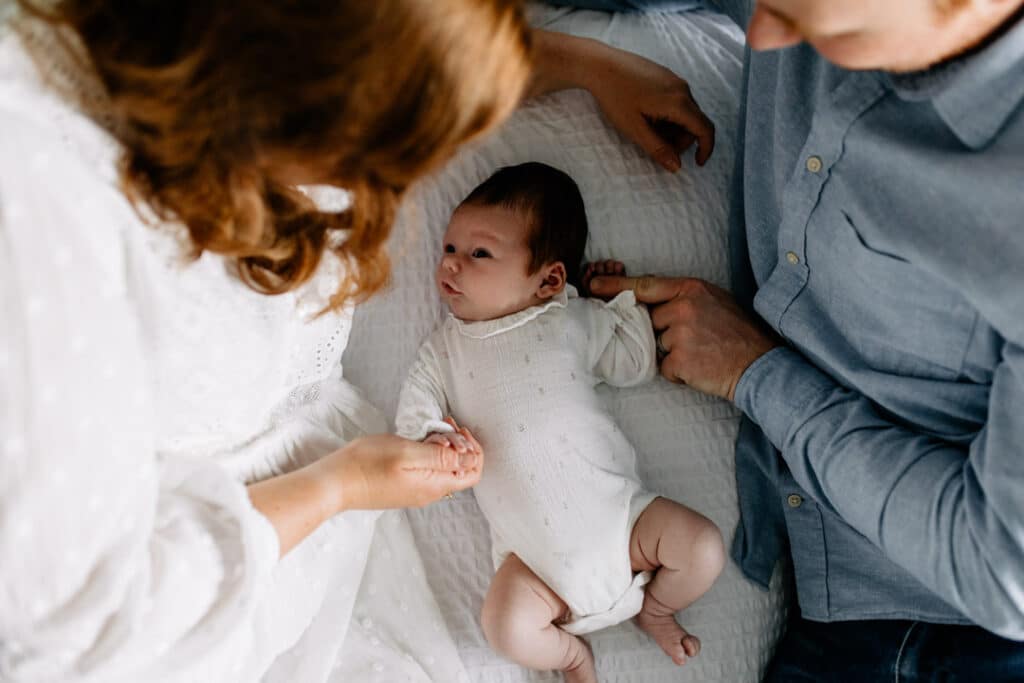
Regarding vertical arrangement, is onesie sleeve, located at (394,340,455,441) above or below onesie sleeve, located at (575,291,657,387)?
below

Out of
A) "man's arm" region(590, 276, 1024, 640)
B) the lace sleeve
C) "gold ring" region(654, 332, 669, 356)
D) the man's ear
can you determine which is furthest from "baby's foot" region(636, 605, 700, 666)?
the lace sleeve

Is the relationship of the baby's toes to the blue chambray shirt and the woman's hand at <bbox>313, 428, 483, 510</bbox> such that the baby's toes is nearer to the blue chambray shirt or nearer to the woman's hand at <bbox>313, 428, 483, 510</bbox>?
the blue chambray shirt

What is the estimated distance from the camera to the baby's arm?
1.34 m

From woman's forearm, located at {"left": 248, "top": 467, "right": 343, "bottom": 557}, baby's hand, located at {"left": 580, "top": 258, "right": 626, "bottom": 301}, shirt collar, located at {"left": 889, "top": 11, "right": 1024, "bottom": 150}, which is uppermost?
shirt collar, located at {"left": 889, "top": 11, "right": 1024, "bottom": 150}

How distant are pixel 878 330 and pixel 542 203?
1.61 ft

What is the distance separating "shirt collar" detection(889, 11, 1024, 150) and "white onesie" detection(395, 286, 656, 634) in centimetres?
52

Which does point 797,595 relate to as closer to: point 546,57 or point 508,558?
point 508,558

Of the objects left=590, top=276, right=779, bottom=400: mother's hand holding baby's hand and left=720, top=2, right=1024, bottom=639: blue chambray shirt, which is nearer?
left=720, top=2, right=1024, bottom=639: blue chambray shirt

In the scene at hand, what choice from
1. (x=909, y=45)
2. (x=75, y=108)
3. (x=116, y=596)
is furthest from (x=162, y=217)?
(x=909, y=45)

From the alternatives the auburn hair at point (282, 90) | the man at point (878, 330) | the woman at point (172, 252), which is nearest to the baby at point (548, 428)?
the man at point (878, 330)

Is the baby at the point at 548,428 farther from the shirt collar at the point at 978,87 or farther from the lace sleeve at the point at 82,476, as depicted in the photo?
the shirt collar at the point at 978,87

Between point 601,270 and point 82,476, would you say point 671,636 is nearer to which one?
point 601,270

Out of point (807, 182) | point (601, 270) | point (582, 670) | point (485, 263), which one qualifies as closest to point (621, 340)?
point (601, 270)

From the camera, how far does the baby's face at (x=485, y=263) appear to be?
132 centimetres
